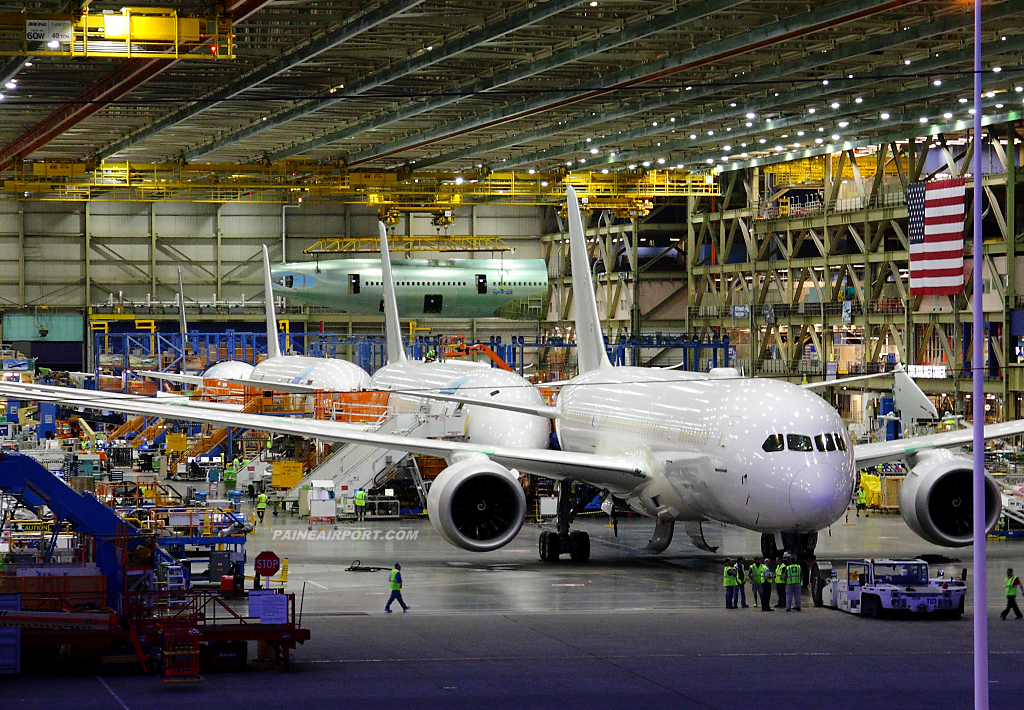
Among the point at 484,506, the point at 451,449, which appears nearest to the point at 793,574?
the point at 484,506

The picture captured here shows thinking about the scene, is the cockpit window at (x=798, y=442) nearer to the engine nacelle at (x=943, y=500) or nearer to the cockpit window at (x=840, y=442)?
the cockpit window at (x=840, y=442)

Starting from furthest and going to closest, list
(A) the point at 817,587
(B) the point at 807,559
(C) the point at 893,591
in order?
(B) the point at 807,559
(A) the point at 817,587
(C) the point at 893,591

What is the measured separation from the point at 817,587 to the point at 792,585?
1.14 metres

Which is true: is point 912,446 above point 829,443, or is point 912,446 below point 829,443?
below

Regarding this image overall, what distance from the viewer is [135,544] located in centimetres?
2480

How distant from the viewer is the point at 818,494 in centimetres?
2531

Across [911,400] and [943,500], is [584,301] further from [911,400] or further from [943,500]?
[911,400]

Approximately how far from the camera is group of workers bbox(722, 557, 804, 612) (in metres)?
25.7

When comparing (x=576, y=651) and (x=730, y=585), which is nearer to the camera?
(x=576, y=651)

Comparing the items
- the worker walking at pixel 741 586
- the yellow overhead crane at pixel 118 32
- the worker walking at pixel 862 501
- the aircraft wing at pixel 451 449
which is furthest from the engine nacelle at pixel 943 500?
the yellow overhead crane at pixel 118 32

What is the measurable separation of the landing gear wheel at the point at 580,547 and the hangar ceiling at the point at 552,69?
11690 mm

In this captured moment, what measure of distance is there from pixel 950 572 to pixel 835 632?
8046 millimetres

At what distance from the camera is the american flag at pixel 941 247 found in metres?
16.3

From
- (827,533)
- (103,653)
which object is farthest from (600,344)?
(103,653)
